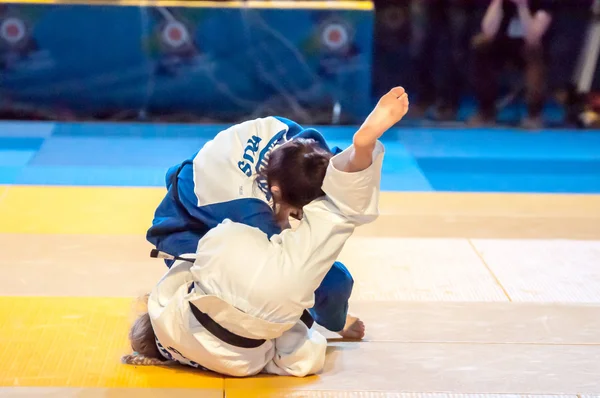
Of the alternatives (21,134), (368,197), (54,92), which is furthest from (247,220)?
(54,92)

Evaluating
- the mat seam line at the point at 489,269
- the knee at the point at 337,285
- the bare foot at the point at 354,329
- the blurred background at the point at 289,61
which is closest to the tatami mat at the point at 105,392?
the knee at the point at 337,285

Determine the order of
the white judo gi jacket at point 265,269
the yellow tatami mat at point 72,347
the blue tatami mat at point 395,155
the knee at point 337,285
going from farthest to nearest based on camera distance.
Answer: the blue tatami mat at point 395,155 < the knee at point 337,285 < the yellow tatami mat at point 72,347 < the white judo gi jacket at point 265,269

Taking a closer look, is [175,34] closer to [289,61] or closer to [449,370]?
[289,61]

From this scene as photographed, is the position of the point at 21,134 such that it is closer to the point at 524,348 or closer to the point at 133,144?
the point at 133,144

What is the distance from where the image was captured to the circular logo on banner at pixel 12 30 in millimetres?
5980

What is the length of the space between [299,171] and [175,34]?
4.17 meters

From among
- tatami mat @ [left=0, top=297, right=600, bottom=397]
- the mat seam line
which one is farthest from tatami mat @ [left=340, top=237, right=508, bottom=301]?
tatami mat @ [left=0, top=297, right=600, bottom=397]

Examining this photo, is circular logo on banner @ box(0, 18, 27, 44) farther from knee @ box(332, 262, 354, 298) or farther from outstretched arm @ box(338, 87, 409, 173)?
outstretched arm @ box(338, 87, 409, 173)

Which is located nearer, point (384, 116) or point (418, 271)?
point (384, 116)

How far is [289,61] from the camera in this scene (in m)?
6.12

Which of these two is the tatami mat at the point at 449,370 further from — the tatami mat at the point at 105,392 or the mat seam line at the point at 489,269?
the mat seam line at the point at 489,269

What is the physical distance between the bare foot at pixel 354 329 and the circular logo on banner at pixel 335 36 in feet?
12.5

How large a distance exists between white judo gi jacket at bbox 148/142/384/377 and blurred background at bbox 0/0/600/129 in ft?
13.3

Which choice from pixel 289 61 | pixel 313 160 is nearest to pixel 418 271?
pixel 313 160
